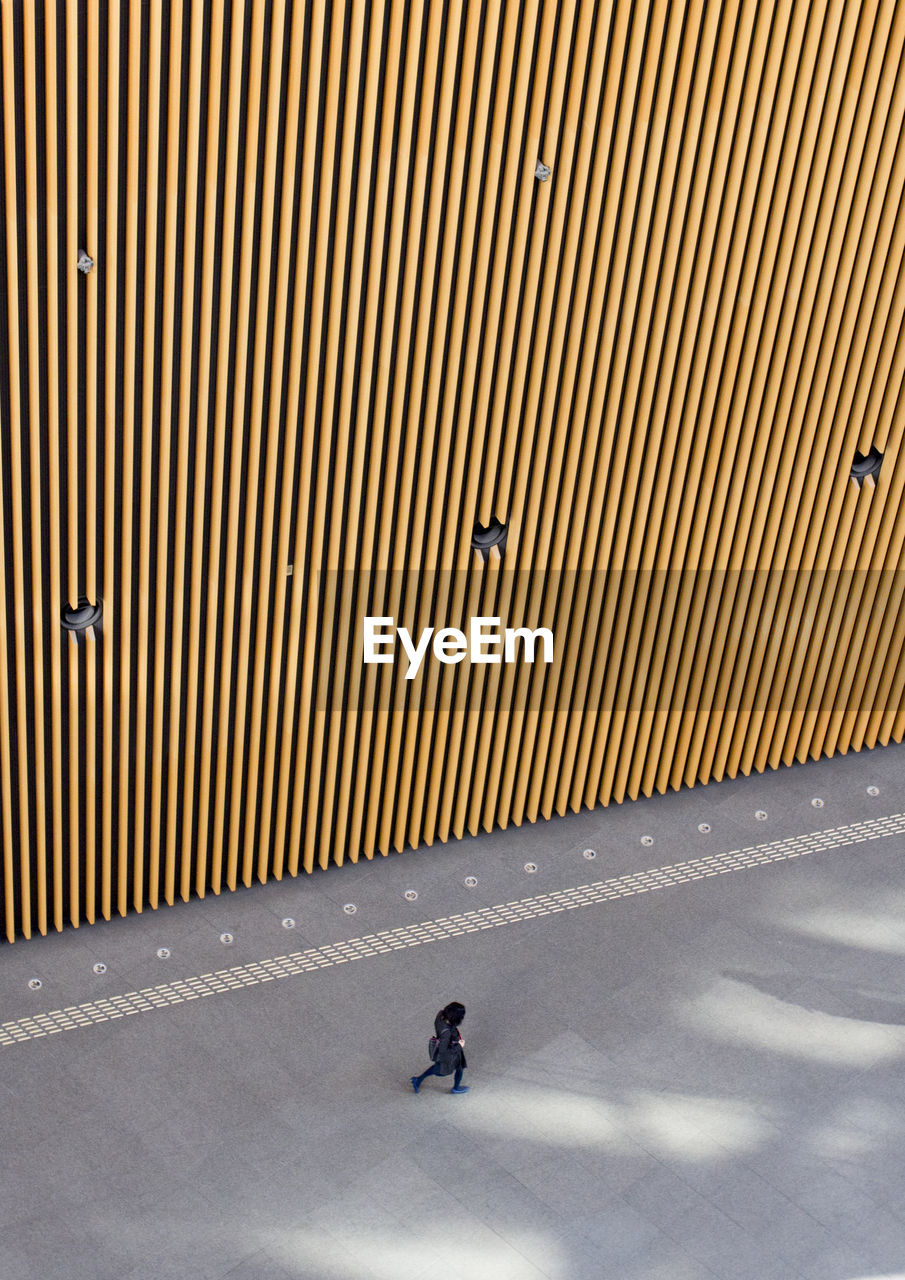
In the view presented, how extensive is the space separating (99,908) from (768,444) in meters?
5.64

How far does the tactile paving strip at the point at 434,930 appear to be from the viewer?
12.1 meters

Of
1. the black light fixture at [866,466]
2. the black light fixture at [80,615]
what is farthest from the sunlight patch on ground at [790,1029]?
the black light fixture at [80,615]

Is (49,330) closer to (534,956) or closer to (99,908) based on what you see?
(99,908)

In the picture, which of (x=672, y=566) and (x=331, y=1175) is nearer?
(x=331, y=1175)

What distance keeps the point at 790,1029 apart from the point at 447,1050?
2408 mm

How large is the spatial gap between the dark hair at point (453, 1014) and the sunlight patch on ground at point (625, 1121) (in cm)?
60

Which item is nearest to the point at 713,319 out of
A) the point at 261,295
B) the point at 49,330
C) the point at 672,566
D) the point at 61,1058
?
the point at 672,566

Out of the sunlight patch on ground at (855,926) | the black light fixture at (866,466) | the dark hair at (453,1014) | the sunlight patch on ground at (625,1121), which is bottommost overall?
the sunlight patch on ground at (625,1121)

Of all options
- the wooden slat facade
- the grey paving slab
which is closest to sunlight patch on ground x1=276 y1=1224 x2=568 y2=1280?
the grey paving slab

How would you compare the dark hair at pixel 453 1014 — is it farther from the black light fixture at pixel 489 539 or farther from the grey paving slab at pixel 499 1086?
the black light fixture at pixel 489 539

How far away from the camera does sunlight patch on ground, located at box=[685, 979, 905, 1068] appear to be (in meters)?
A: 12.0

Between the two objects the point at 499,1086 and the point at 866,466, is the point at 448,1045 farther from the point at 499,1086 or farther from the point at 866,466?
the point at 866,466

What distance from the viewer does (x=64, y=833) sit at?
1251 centimetres

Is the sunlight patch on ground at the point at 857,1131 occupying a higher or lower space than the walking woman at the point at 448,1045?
lower
